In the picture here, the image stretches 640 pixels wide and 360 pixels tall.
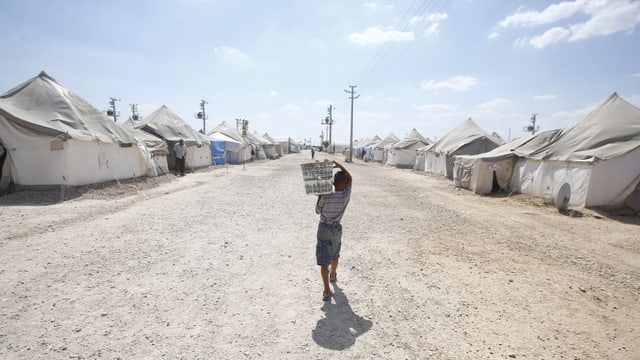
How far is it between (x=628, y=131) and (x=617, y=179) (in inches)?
91.1

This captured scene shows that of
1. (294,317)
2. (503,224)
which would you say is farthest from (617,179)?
(294,317)

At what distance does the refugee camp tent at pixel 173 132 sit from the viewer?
2112cm

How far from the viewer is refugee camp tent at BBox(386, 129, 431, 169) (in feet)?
113

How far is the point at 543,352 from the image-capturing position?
130 inches

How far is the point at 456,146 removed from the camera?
22844 millimetres

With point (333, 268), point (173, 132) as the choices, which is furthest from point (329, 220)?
point (173, 132)

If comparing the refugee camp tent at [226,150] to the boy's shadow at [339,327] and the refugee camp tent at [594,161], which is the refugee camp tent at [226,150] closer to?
the refugee camp tent at [594,161]

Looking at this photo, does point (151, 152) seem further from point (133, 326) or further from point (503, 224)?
point (503, 224)

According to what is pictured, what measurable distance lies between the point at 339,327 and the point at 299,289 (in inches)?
42.9

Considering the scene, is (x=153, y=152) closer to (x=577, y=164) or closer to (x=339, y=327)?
(x=339, y=327)

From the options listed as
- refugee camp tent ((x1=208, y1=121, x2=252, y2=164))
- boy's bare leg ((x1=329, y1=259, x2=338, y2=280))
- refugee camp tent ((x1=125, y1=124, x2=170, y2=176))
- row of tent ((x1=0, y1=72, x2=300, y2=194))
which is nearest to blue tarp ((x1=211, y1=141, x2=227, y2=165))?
refugee camp tent ((x1=208, y1=121, x2=252, y2=164))

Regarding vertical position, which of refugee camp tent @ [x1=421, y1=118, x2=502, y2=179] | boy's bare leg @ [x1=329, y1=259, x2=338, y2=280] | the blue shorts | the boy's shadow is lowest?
the boy's shadow

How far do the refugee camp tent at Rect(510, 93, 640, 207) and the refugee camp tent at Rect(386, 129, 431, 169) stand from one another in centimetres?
2002

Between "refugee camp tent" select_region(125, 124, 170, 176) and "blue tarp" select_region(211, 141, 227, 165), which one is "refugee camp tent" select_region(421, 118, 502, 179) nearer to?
"refugee camp tent" select_region(125, 124, 170, 176)
